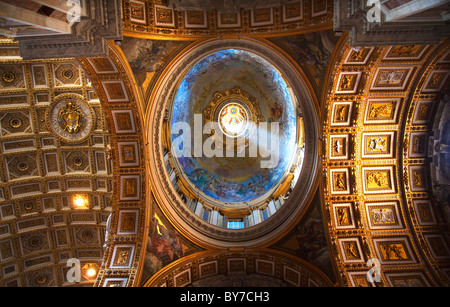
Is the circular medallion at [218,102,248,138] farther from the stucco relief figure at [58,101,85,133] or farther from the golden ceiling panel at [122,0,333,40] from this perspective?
the stucco relief figure at [58,101,85,133]

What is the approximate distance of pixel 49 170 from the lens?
20031 millimetres

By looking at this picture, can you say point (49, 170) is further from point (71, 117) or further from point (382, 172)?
point (382, 172)

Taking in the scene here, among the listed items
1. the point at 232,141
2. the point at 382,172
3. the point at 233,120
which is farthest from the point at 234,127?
the point at 382,172

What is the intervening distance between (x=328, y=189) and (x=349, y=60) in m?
6.37

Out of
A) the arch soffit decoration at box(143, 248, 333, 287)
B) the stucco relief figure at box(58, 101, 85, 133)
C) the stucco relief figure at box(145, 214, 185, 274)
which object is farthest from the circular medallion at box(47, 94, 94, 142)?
the arch soffit decoration at box(143, 248, 333, 287)

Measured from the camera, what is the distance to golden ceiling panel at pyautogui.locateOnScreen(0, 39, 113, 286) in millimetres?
17922

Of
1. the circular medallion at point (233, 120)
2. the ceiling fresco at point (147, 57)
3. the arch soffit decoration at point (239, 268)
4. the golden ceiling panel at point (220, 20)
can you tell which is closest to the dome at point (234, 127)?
the circular medallion at point (233, 120)

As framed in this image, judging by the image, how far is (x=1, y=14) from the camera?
7020mm

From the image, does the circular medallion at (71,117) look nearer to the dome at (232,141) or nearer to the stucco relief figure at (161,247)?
the dome at (232,141)

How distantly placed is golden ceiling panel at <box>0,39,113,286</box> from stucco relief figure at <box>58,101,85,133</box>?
6 centimetres

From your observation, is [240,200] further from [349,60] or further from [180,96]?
[349,60]

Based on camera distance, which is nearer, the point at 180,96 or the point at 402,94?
the point at 402,94

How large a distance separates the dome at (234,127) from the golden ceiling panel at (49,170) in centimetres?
571
